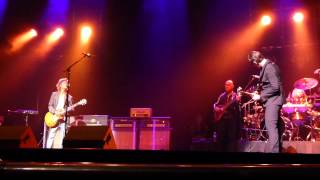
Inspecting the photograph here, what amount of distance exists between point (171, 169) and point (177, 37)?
1150 cm

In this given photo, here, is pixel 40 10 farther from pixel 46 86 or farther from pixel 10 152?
pixel 10 152

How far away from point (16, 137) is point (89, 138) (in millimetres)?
885

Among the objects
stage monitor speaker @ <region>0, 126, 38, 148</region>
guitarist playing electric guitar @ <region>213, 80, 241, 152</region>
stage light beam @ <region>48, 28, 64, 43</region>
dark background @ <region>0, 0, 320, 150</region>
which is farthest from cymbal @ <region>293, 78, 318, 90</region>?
stage light beam @ <region>48, 28, 64, 43</region>

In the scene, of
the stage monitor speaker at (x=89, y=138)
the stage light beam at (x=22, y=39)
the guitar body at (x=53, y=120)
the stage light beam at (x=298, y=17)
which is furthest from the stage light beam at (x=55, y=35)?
the stage monitor speaker at (x=89, y=138)

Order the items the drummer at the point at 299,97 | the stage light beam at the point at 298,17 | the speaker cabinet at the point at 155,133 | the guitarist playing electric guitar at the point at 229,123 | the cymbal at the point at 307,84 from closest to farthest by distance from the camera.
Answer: the guitarist playing electric guitar at the point at 229,123 → the drummer at the point at 299,97 → the cymbal at the point at 307,84 → the speaker cabinet at the point at 155,133 → the stage light beam at the point at 298,17

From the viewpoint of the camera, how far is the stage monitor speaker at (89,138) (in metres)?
4.71

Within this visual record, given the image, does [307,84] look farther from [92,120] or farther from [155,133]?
[92,120]

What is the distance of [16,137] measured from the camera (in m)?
4.55

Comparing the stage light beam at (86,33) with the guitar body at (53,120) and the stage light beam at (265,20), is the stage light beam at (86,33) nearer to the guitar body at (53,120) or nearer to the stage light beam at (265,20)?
the guitar body at (53,120)

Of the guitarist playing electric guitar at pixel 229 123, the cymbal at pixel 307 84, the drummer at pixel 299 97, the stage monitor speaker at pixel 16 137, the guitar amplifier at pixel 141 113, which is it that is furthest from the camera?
the guitar amplifier at pixel 141 113

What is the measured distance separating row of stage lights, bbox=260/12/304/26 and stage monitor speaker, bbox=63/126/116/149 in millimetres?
8730

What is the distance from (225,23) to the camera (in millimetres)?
12531

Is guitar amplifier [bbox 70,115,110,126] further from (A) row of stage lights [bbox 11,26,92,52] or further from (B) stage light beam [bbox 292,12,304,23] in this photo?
(B) stage light beam [bbox 292,12,304,23]

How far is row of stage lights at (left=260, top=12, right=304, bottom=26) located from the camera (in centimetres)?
1191
